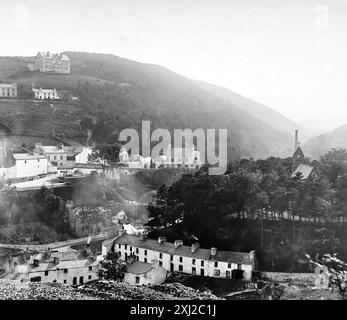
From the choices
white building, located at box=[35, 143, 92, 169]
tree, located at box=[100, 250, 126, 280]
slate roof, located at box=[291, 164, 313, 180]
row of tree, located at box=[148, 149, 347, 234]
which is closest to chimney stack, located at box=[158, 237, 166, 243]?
row of tree, located at box=[148, 149, 347, 234]

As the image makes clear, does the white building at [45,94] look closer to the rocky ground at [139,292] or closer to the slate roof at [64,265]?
the slate roof at [64,265]

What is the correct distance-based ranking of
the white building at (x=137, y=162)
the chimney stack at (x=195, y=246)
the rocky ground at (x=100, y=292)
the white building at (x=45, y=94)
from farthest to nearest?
the white building at (x=45, y=94) → the white building at (x=137, y=162) → the chimney stack at (x=195, y=246) → the rocky ground at (x=100, y=292)

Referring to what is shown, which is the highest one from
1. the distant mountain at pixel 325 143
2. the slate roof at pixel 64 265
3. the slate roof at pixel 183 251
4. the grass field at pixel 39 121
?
the grass field at pixel 39 121

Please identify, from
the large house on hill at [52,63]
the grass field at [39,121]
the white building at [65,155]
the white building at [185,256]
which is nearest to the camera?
the white building at [185,256]

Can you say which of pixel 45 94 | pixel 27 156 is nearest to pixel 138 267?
pixel 27 156

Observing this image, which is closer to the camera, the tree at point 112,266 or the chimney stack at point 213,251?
the tree at point 112,266

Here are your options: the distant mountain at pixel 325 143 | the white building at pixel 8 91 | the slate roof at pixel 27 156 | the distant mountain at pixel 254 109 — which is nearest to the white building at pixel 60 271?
the slate roof at pixel 27 156

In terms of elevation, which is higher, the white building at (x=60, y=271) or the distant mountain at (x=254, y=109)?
the distant mountain at (x=254, y=109)

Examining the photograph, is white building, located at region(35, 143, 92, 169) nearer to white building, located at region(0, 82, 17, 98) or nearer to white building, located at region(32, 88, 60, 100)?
white building, located at region(32, 88, 60, 100)
